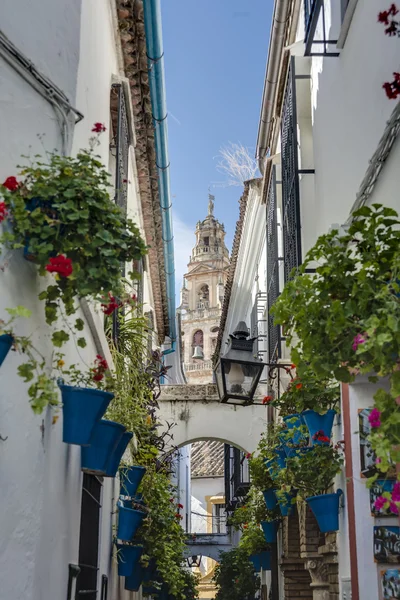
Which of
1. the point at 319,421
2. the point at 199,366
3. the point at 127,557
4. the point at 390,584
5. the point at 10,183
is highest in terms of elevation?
the point at 199,366

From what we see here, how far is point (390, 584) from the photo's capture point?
5602mm

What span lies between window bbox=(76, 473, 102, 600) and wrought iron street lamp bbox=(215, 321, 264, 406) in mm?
1478

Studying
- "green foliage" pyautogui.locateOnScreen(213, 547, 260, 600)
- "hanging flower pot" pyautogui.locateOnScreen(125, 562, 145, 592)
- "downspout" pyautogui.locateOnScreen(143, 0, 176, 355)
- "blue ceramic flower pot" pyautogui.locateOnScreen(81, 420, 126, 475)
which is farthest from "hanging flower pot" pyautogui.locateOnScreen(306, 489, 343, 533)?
"green foliage" pyautogui.locateOnScreen(213, 547, 260, 600)

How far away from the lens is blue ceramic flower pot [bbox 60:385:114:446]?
4332 millimetres

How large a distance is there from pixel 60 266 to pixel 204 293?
72.2 meters

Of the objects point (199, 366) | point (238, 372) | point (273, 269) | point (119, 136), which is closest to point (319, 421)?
point (238, 372)

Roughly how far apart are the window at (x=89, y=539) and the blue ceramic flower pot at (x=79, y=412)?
1.96m

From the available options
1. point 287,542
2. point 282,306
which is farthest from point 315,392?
point 287,542

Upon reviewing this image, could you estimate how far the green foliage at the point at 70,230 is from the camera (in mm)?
3826

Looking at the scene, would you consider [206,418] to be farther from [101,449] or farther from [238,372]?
[101,449]

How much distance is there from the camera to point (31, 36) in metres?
4.80

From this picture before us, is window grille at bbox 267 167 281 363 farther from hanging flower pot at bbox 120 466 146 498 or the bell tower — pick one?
the bell tower

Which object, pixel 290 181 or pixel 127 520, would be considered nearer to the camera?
pixel 127 520

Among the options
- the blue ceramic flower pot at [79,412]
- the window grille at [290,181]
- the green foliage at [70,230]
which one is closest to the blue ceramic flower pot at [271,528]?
the window grille at [290,181]
